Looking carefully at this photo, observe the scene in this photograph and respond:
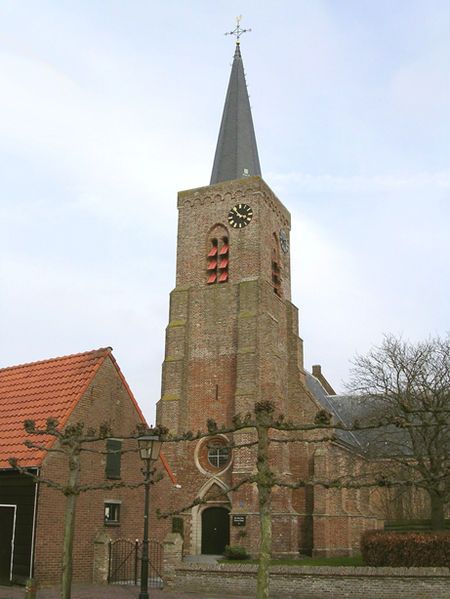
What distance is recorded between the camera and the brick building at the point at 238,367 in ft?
Result: 97.0

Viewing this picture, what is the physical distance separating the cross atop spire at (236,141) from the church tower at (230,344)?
7cm

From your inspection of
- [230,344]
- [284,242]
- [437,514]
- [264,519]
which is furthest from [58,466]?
[284,242]

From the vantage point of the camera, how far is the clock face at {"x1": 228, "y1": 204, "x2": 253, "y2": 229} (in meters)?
33.8

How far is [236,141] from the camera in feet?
120

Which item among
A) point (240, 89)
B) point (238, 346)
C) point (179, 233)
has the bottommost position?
point (238, 346)

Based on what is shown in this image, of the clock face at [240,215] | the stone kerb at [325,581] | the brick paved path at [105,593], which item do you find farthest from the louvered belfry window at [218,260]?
the brick paved path at [105,593]

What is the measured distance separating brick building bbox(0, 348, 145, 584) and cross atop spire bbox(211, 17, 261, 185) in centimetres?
1761

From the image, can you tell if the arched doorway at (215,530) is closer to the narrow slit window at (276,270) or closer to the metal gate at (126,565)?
the metal gate at (126,565)

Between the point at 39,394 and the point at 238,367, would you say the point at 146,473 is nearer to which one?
the point at 39,394

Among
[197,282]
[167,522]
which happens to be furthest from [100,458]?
[197,282]

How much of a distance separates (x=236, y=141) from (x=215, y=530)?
20.4m

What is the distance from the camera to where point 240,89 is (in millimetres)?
38531

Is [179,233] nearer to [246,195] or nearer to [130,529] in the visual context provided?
[246,195]

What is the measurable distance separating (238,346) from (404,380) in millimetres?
8070
